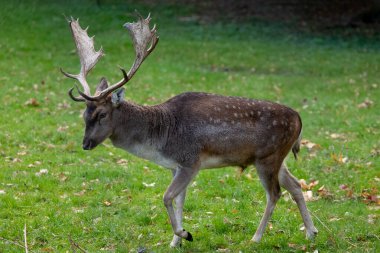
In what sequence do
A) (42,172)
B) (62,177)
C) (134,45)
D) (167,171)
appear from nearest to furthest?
(134,45) → (62,177) → (42,172) → (167,171)

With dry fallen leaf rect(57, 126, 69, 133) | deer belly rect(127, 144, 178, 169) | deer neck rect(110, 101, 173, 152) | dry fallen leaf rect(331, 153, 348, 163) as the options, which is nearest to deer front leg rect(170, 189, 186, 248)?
deer belly rect(127, 144, 178, 169)

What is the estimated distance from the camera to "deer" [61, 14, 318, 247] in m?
7.70

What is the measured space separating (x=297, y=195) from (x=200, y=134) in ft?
4.44

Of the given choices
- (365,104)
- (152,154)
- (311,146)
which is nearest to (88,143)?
(152,154)

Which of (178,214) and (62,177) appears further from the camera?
(62,177)

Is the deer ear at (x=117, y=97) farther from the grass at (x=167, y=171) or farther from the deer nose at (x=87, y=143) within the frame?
the grass at (x=167, y=171)

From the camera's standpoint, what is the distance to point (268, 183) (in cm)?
779

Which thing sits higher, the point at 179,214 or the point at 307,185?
the point at 179,214

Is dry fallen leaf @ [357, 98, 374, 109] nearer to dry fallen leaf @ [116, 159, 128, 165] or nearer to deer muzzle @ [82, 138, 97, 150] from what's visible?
dry fallen leaf @ [116, 159, 128, 165]

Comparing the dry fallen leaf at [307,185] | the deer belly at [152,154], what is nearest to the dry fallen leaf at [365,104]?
the dry fallen leaf at [307,185]

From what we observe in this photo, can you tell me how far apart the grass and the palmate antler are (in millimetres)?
1649

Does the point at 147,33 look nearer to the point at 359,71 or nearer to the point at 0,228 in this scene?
the point at 0,228

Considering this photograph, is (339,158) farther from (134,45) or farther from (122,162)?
(134,45)

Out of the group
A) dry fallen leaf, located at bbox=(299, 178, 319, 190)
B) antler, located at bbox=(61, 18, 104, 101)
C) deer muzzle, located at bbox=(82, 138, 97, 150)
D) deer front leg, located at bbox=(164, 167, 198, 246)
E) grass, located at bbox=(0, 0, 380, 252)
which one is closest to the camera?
deer front leg, located at bbox=(164, 167, 198, 246)
